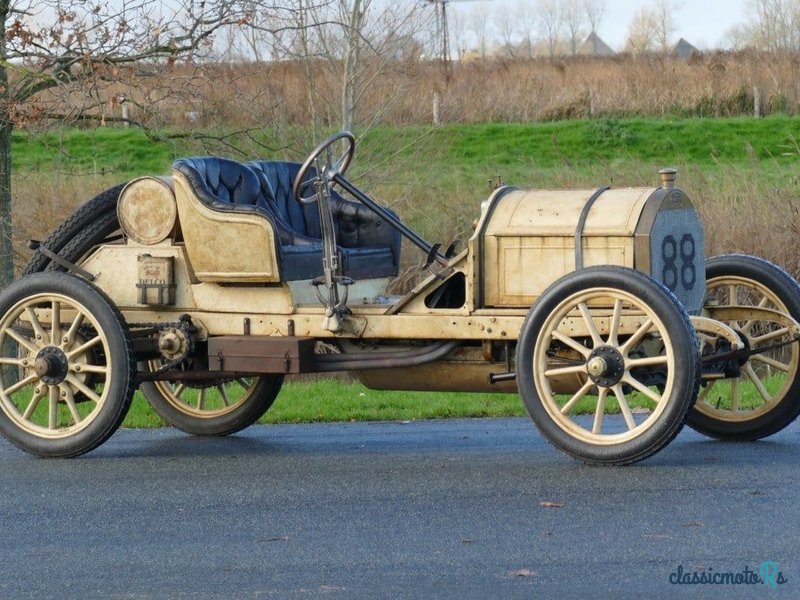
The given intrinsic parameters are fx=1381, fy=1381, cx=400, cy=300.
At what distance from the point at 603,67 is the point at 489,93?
4160 mm

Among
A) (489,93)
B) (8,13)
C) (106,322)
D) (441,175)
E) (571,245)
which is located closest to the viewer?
(571,245)

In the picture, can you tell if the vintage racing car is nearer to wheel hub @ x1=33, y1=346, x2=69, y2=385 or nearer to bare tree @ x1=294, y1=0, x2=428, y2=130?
wheel hub @ x1=33, y1=346, x2=69, y2=385

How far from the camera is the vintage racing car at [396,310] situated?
21.2 ft

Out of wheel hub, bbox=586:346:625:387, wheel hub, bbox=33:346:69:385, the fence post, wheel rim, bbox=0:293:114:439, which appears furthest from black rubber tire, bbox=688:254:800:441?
the fence post

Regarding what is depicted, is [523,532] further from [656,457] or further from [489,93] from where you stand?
[489,93]

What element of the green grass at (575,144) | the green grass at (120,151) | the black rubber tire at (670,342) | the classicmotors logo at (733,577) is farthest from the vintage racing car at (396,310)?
the green grass at (120,151)

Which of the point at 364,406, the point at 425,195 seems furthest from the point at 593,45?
the point at 364,406

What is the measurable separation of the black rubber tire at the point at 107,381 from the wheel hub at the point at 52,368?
12.2 inches

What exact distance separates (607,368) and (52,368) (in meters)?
3.05

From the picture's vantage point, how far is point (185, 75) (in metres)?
11.4

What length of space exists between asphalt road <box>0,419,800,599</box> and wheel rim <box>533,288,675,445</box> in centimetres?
25

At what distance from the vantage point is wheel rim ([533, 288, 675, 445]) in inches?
248

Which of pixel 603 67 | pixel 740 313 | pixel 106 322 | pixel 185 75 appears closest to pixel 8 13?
pixel 185 75

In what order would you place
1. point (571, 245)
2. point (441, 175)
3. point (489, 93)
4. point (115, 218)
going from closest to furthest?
point (571, 245), point (115, 218), point (441, 175), point (489, 93)
